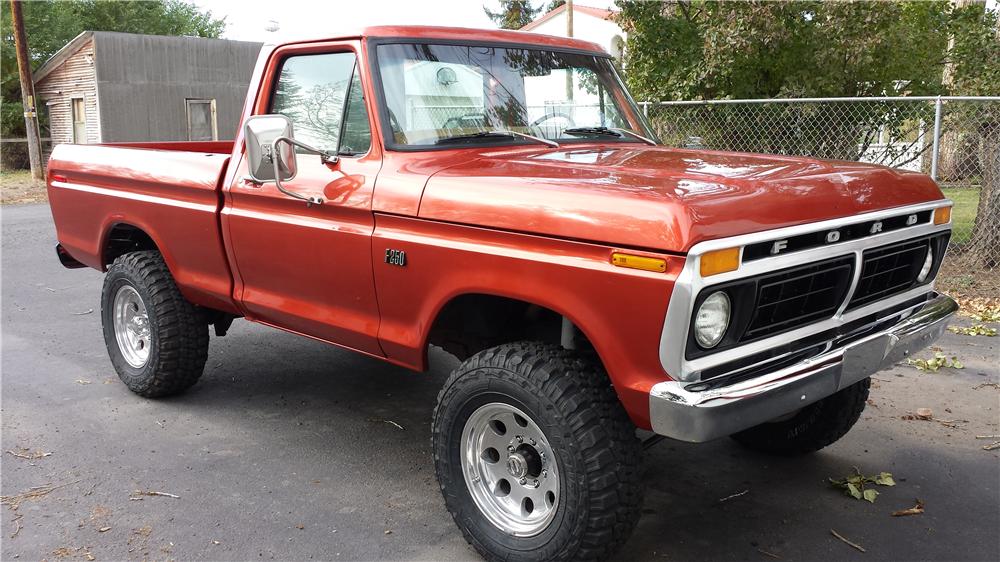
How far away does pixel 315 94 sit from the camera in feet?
14.1

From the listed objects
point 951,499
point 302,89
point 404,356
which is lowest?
point 951,499

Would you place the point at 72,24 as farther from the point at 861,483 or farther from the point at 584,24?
the point at 861,483

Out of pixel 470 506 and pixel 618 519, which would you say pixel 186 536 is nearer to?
pixel 470 506

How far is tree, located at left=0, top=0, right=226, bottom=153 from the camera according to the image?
30.4 m

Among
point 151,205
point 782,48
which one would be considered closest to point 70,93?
point 782,48

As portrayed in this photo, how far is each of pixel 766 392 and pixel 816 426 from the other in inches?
61.7

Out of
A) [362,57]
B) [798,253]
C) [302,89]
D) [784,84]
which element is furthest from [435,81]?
[784,84]

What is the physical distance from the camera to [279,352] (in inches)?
255

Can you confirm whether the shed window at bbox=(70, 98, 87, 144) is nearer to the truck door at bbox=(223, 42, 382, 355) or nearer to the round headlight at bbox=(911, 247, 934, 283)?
the truck door at bbox=(223, 42, 382, 355)

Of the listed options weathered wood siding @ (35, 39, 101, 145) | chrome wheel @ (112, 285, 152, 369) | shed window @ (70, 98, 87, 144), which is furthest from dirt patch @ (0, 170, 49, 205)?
chrome wheel @ (112, 285, 152, 369)

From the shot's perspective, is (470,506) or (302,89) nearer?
(470,506)

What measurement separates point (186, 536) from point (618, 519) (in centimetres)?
184

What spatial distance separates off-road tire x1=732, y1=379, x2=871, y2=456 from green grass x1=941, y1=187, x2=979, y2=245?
5.39 m

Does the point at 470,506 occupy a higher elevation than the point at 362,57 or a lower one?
lower
